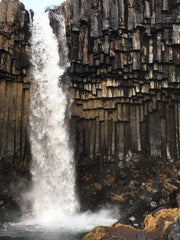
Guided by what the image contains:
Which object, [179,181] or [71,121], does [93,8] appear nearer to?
[71,121]

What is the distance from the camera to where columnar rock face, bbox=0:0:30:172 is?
1661 cm

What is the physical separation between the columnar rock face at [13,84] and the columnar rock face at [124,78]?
2.99 meters

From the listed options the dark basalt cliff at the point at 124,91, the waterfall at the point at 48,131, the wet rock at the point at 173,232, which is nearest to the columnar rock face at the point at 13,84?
the waterfall at the point at 48,131

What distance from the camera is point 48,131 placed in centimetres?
1738

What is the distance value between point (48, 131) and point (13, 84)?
351 cm

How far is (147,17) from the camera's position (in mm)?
18094

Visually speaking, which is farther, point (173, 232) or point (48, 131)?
point (48, 131)

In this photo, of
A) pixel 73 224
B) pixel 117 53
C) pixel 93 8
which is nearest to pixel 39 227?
pixel 73 224

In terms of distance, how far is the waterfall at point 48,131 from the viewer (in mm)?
15977

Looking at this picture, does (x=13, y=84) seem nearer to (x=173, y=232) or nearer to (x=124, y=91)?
(x=124, y=91)

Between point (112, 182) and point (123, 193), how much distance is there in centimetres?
103

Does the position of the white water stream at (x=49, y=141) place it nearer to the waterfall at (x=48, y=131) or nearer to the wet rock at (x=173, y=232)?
the waterfall at (x=48, y=131)

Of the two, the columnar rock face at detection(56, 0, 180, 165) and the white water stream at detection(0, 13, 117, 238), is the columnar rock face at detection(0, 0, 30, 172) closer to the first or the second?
the white water stream at detection(0, 13, 117, 238)

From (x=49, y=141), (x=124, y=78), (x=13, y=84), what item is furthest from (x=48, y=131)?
(x=124, y=78)
